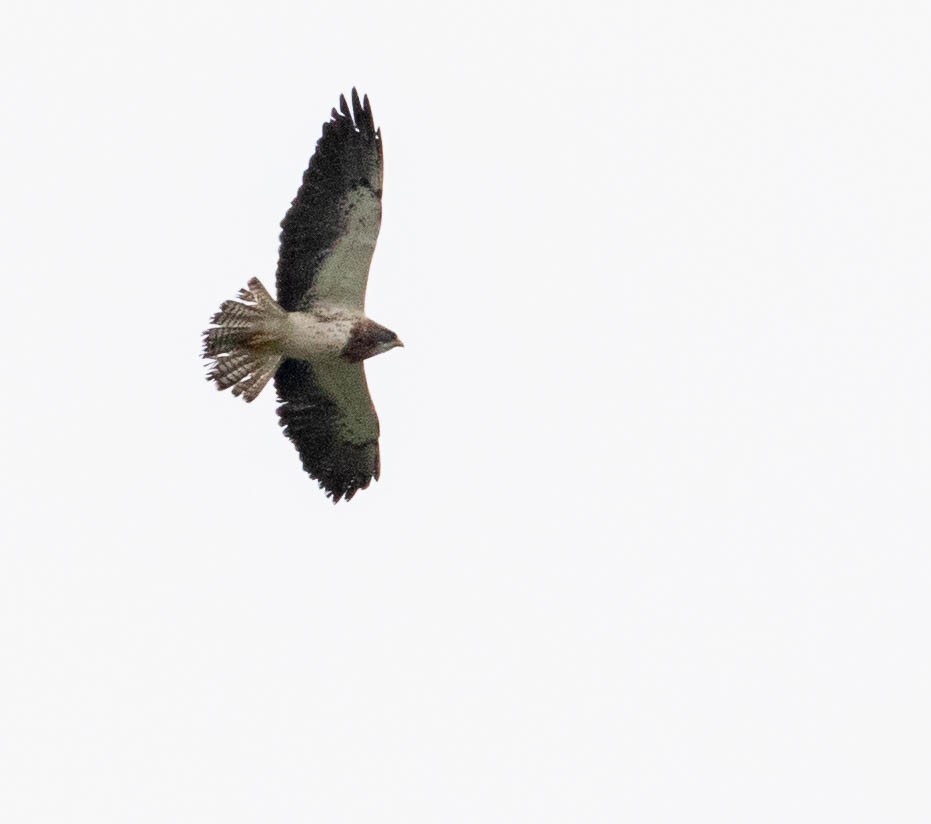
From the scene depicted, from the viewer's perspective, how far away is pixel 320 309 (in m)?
19.9

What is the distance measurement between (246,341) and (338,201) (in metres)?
1.47

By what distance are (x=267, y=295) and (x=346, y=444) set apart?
79.7 inches

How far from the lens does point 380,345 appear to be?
1995 cm

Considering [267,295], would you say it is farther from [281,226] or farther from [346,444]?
[346,444]

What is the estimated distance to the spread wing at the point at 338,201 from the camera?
19.4m

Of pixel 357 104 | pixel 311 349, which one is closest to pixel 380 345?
pixel 311 349

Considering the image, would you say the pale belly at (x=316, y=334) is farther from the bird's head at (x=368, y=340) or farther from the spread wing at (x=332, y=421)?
the spread wing at (x=332, y=421)

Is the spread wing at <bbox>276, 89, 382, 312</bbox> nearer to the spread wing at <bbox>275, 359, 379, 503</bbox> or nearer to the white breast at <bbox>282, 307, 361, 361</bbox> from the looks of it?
the white breast at <bbox>282, 307, 361, 361</bbox>

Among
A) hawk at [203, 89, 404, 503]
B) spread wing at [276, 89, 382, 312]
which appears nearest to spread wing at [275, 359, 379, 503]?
hawk at [203, 89, 404, 503]

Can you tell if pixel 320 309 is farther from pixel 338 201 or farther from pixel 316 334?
pixel 338 201

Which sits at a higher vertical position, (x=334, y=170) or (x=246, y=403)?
(x=334, y=170)

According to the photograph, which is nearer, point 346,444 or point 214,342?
point 214,342

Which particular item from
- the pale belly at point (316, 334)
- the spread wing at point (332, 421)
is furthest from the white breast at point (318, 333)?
the spread wing at point (332, 421)

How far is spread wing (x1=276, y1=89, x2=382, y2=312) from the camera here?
19.4 m
